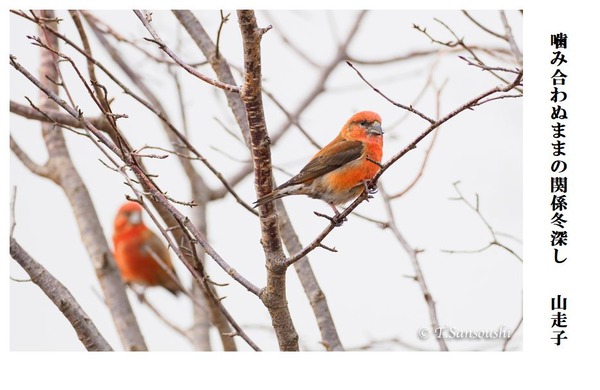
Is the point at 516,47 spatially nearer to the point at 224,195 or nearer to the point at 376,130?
the point at 376,130

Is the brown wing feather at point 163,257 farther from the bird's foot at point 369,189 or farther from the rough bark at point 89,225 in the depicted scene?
the bird's foot at point 369,189

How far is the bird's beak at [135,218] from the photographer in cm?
726

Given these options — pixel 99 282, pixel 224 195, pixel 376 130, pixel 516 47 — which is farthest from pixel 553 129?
pixel 99 282

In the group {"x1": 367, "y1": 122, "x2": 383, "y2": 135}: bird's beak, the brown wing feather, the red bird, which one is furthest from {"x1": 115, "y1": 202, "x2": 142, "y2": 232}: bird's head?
{"x1": 367, "y1": 122, "x2": 383, "y2": 135}: bird's beak

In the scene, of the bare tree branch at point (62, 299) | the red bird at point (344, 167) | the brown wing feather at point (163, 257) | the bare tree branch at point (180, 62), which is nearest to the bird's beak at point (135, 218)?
the brown wing feather at point (163, 257)

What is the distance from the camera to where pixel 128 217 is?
7.28 metres

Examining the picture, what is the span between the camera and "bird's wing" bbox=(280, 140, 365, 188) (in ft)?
14.1

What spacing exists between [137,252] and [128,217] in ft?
1.14

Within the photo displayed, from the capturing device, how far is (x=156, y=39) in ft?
10.3

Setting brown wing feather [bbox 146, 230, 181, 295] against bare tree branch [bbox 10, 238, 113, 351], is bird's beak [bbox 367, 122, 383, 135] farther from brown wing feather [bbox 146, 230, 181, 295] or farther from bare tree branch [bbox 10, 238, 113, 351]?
brown wing feather [bbox 146, 230, 181, 295]

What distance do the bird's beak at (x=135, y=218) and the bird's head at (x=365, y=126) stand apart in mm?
3186

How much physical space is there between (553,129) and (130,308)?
265 centimetres

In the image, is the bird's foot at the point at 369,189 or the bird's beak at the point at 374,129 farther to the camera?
the bird's beak at the point at 374,129

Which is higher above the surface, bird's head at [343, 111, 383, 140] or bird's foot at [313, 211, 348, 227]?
bird's head at [343, 111, 383, 140]
